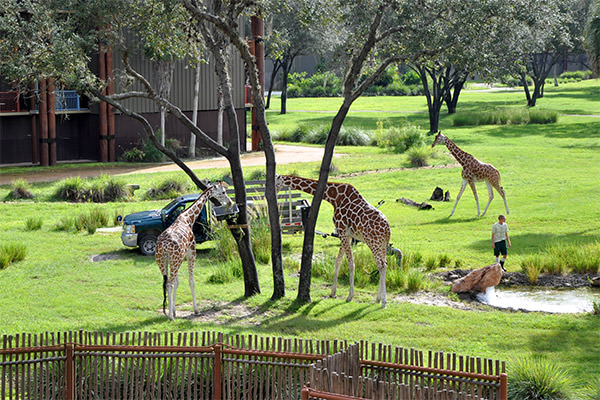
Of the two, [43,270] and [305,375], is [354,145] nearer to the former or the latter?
[43,270]

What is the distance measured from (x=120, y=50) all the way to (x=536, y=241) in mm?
11881

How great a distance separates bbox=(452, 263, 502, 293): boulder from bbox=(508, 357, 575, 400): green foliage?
22.4ft

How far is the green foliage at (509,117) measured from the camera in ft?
181

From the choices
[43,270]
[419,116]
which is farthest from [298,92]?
[43,270]

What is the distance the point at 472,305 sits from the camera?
17.0 metres

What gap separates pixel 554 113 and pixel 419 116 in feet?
36.8

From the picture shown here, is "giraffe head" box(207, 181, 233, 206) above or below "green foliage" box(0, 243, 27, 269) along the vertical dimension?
above

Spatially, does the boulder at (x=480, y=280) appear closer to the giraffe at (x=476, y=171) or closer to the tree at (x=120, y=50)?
the tree at (x=120, y=50)

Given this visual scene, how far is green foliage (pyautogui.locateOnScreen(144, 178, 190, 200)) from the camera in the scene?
1182 inches

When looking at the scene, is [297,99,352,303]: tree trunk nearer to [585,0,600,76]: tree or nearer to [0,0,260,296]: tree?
[0,0,260,296]: tree

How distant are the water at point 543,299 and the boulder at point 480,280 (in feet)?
0.65

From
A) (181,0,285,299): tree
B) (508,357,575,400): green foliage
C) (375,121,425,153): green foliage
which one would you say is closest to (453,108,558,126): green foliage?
(375,121,425,153): green foliage

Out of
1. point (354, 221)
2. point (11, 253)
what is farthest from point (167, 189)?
point (354, 221)

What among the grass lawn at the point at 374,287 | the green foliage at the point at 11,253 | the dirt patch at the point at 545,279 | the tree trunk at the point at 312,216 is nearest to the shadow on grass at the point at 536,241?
the grass lawn at the point at 374,287
